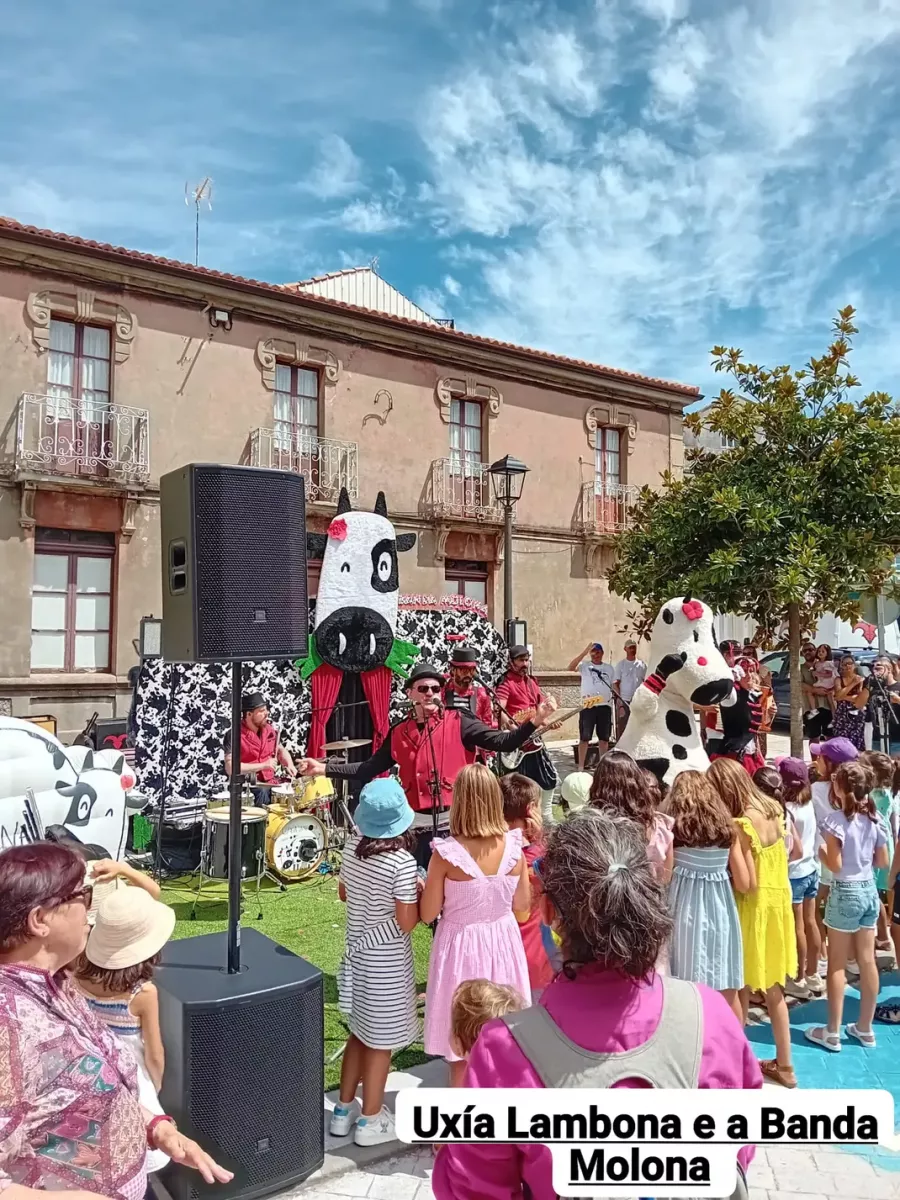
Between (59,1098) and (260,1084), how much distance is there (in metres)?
1.22

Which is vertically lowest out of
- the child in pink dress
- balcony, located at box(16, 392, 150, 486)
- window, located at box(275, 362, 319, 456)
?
the child in pink dress

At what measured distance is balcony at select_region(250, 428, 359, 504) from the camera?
14258 mm

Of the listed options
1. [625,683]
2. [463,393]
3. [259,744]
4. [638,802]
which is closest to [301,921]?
[259,744]

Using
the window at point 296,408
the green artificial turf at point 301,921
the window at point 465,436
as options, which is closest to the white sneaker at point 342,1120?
the green artificial turf at point 301,921

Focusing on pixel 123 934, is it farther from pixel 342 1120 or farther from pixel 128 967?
pixel 342 1120

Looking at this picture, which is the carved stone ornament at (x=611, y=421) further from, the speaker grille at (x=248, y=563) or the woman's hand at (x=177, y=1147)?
the woman's hand at (x=177, y=1147)

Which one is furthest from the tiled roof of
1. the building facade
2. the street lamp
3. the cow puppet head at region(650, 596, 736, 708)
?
the cow puppet head at region(650, 596, 736, 708)

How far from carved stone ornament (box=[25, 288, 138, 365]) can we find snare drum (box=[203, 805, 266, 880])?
8862 millimetres

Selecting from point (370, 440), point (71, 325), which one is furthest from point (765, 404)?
point (71, 325)

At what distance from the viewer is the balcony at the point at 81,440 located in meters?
12.2

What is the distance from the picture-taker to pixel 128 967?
2.51 m

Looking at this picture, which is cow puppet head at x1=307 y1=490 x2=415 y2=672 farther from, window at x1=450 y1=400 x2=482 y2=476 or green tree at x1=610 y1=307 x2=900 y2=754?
window at x1=450 y1=400 x2=482 y2=476

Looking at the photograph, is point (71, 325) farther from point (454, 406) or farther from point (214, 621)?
point (214, 621)

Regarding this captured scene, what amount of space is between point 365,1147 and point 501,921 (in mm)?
952
